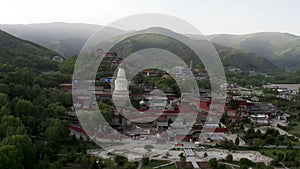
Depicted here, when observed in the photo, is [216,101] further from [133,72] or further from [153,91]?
[133,72]

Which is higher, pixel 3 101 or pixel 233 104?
pixel 3 101

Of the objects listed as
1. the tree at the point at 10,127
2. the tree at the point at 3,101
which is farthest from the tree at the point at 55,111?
the tree at the point at 10,127

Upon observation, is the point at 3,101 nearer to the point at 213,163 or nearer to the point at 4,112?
the point at 4,112

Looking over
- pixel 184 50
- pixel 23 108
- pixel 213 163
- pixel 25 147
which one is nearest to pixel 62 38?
pixel 184 50

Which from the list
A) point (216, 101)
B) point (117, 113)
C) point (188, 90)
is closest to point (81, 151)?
point (117, 113)

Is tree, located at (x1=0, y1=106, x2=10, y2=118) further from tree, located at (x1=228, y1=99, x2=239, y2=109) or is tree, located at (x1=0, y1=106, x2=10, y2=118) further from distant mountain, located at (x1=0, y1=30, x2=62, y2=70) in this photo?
tree, located at (x1=228, y1=99, x2=239, y2=109)
